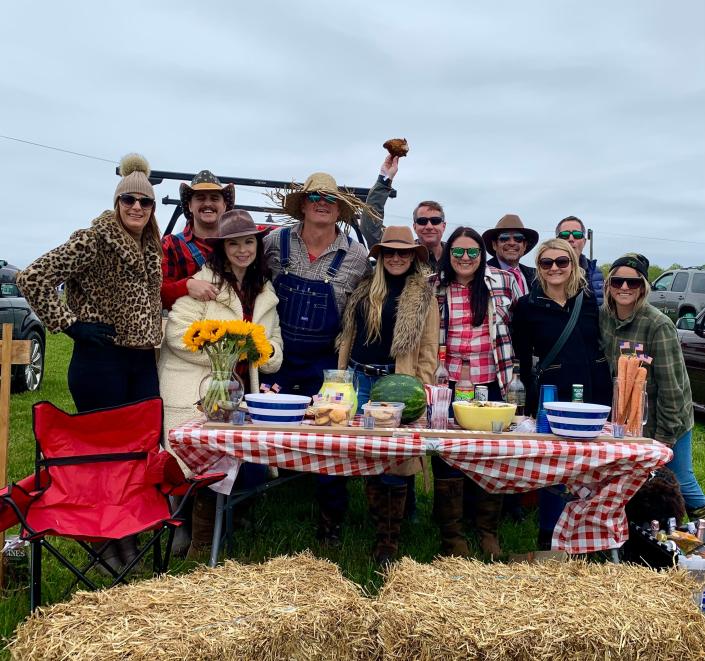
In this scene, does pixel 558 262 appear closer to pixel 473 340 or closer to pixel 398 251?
pixel 473 340

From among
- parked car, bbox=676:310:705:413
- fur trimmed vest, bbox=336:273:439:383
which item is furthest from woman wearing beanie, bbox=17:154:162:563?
parked car, bbox=676:310:705:413

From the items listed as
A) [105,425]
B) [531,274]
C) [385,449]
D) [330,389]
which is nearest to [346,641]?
[385,449]

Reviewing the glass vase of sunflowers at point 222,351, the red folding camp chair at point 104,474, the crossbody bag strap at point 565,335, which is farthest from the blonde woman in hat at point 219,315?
the crossbody bag strap at point 565,335

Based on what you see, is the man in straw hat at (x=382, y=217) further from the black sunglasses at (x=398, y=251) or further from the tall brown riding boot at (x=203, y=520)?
the tall brown riding boot at (x=203, y=520)

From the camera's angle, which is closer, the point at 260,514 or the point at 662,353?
the point at 662,353

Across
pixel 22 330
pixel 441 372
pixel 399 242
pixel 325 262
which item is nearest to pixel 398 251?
pixel 399 242

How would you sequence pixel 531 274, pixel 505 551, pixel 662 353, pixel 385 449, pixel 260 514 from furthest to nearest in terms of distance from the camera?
1. pixel 531 274
2. pixel 260 514
3. pixel 505 551
4. pixel 662 353
5. pixel 385 449

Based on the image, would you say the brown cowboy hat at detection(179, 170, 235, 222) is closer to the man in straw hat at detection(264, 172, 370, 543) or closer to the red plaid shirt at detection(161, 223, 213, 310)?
the red plaid shirt at detection(161, 223, 213, 310)

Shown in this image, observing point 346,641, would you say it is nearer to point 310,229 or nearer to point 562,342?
point 562,342

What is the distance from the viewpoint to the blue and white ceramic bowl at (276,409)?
11.5ft

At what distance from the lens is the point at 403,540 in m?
4.64

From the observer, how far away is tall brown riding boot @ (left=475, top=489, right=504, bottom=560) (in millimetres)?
4348

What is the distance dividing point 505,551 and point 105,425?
2.66 metres

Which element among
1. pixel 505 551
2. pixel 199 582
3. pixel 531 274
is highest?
pixel 531 274
